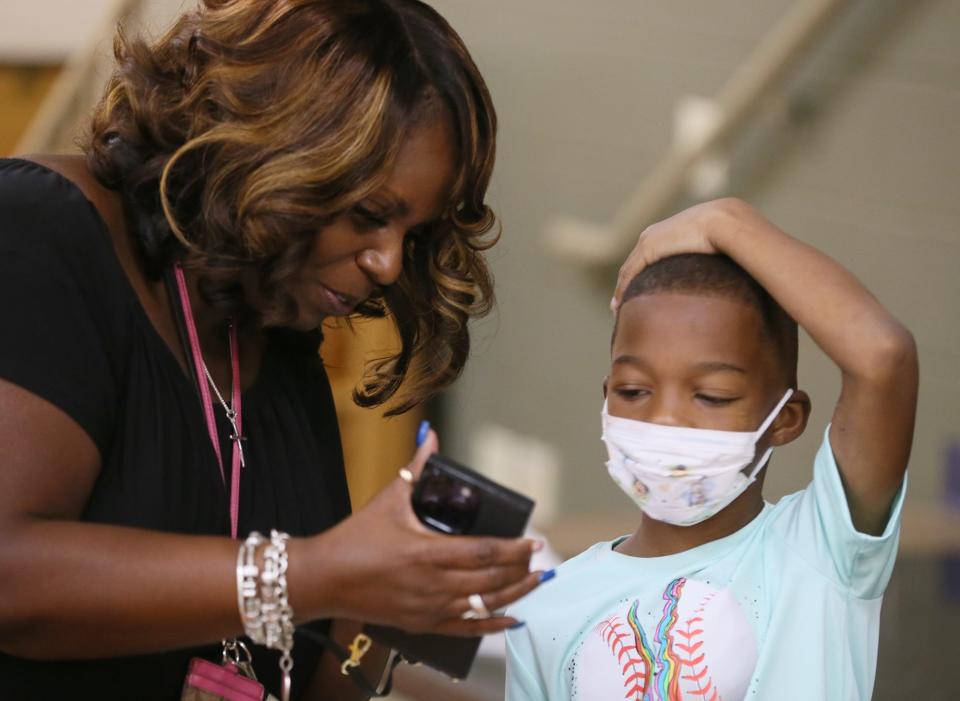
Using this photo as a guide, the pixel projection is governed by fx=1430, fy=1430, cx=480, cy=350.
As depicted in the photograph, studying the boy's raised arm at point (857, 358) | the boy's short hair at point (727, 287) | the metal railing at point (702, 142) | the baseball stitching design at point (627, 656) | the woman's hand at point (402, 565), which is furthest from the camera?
the metal railing at point (702, 142)

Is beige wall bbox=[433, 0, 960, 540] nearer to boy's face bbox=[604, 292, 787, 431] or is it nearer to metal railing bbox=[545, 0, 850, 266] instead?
metal railing bbox=[545, 0, 850, 266]

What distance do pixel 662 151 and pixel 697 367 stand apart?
234cm

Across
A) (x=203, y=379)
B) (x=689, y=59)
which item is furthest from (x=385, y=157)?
(x=689, y=59)

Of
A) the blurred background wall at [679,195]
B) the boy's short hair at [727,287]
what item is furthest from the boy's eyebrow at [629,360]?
the blurred background wall at [679,195]

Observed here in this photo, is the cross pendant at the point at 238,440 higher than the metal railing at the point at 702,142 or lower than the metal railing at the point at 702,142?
lower

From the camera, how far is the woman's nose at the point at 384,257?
1.88 meters

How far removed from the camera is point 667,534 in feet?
6.88

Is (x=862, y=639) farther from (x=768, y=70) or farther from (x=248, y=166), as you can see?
(x=768, y=70)

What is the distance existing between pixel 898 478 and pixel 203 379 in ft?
3.13

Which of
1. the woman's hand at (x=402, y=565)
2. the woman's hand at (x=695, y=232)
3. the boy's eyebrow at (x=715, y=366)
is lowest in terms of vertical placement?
the woman's hand at (x=402, y=565)

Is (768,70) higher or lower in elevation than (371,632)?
higher

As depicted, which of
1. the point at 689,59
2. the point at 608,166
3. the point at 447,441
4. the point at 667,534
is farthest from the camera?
the point at 447,441

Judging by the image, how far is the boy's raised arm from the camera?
6.04 ft

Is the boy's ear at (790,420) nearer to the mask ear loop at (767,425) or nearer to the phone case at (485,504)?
the mask ear loop at (767,425)
